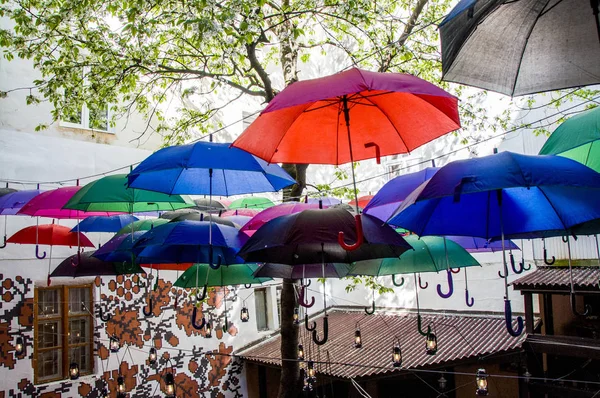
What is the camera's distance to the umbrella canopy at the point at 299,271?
5434mm

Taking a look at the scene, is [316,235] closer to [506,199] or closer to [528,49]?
[506,199]

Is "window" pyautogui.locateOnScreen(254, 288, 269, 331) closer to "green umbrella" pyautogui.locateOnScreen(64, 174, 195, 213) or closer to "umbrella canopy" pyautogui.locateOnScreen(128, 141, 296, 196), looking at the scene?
"green umbrella" pyautogui.locateOnScreen(64, 174, 195, 213)

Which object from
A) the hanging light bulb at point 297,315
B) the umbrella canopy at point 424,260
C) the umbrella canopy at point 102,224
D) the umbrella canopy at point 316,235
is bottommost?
the hanging light bulb at point 297,315

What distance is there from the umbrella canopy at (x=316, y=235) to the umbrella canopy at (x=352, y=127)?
0.49 meters

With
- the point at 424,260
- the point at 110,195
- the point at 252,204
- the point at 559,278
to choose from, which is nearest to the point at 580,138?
the point at 424,260

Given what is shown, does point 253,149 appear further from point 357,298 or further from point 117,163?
point 357,298

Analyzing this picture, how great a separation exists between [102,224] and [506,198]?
5.27 meters

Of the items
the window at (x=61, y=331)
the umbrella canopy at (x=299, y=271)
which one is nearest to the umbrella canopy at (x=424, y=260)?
the umbrella canopy at (x=299, y=271)

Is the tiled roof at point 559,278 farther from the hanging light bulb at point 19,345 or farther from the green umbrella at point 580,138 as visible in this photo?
the hanging light bulb at point 19,345

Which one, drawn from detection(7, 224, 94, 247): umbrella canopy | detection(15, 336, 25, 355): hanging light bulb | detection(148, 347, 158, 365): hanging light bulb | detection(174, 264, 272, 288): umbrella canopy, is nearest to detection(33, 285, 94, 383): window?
detection(15, 336, 25, 355): hanging light bulb

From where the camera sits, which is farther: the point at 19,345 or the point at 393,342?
the point at 393,342

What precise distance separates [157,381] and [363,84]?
9735 mm

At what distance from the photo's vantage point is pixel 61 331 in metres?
9.24

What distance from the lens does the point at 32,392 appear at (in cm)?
855
